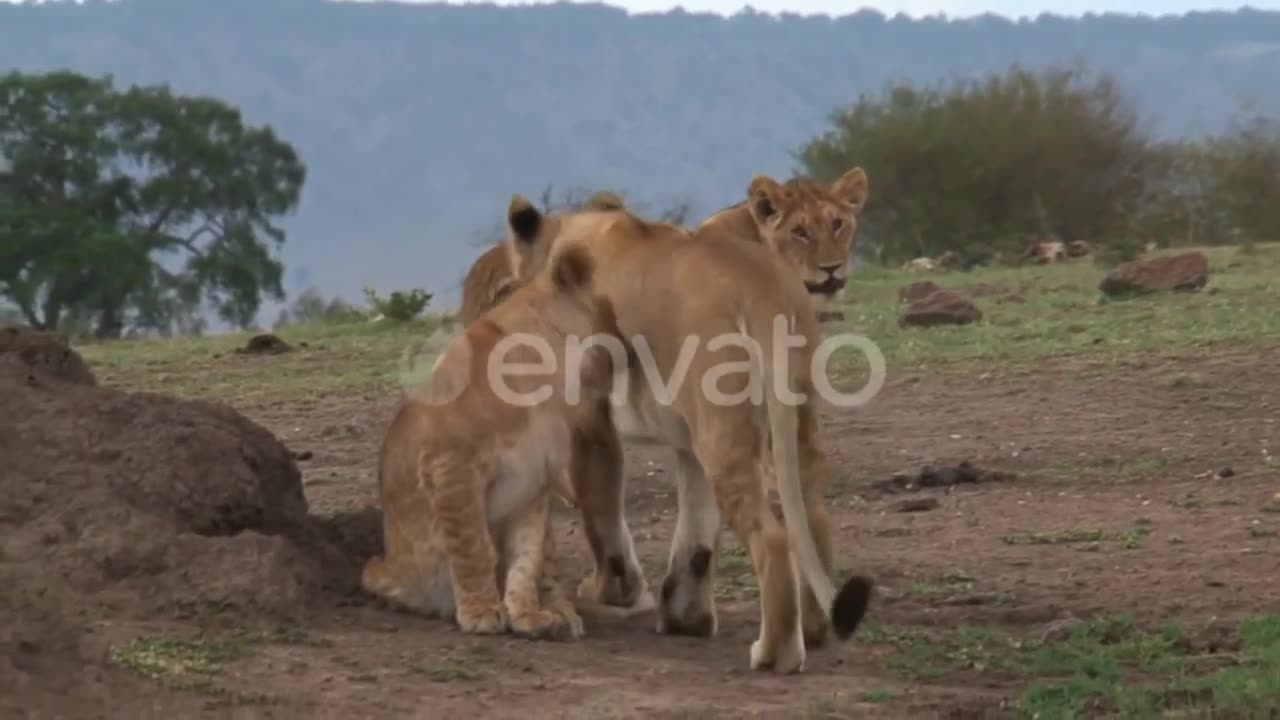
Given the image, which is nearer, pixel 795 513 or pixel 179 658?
pixel 179 658

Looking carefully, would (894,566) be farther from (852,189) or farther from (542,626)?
(542,626)

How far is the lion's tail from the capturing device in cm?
512

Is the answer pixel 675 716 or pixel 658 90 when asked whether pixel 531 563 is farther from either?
pixel 658 90

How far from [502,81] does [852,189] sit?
355 ft

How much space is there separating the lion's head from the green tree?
62.7 feet

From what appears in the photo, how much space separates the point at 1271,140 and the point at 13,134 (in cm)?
1640

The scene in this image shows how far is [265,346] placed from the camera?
14.4 m

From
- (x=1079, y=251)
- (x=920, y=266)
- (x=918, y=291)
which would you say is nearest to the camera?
(x=918, y=291)

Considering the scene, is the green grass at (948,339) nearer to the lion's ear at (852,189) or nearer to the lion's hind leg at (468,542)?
the lion's ear at (852,189)

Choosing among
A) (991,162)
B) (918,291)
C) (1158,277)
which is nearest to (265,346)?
(918,291)

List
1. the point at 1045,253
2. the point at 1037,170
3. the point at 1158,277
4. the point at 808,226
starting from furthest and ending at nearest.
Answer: the point at 1037,170, the point at 1045,253, the point at 1158,277, the point at 808,226

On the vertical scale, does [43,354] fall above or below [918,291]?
below

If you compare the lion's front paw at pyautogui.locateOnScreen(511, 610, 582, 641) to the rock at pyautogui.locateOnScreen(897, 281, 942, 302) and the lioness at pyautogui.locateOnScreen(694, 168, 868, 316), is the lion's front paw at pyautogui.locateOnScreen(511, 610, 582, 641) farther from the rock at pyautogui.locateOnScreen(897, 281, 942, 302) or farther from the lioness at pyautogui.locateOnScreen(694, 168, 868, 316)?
the rock at pyautogui.locateOnScreen(897, 281, 942, 302)

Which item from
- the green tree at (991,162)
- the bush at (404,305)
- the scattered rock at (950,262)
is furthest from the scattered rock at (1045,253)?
the bush at (404,305)
